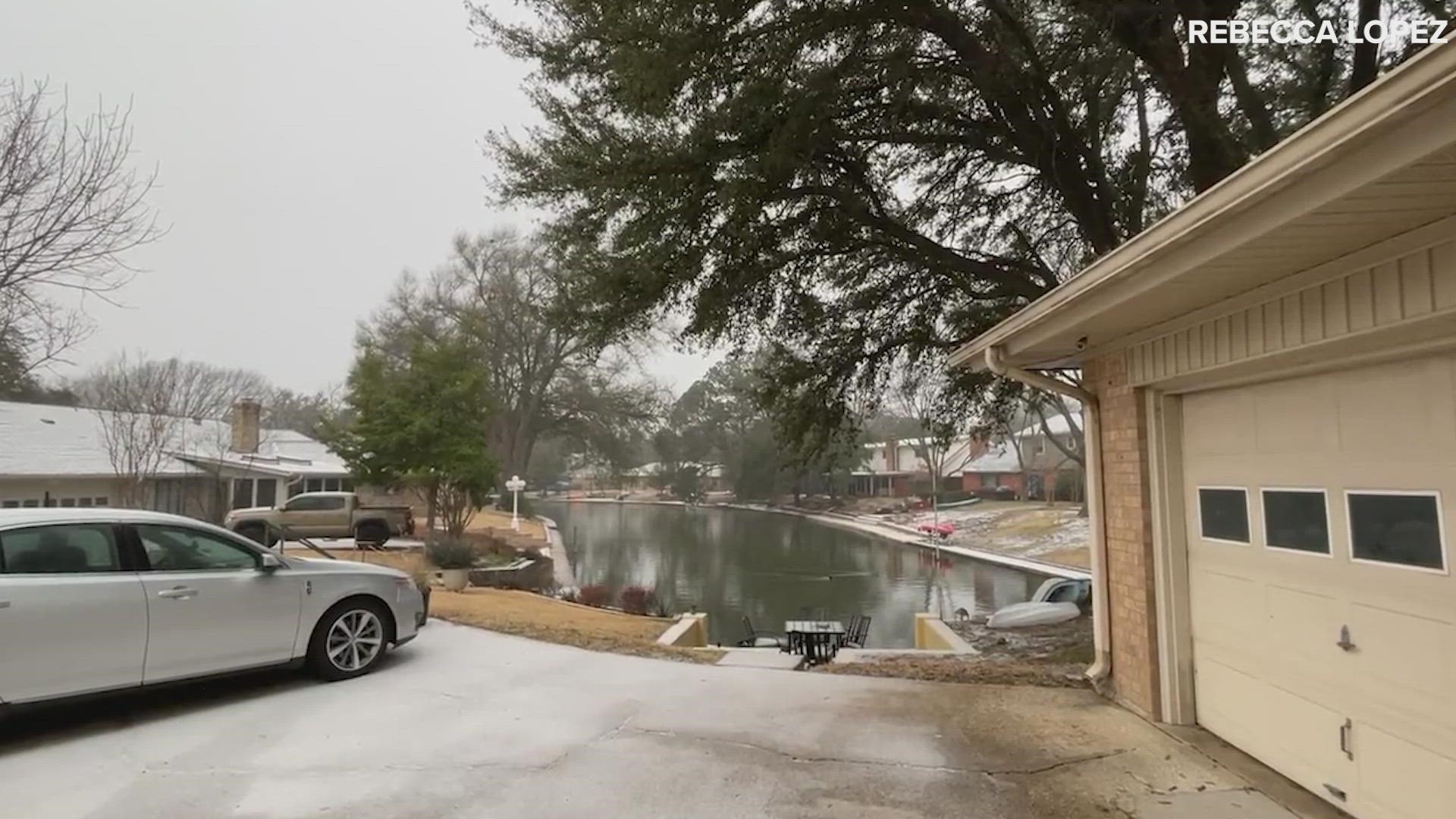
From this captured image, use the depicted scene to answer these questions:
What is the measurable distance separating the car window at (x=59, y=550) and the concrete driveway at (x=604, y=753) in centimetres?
101

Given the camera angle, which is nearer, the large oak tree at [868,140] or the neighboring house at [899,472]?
the large oak tree at [868,140]

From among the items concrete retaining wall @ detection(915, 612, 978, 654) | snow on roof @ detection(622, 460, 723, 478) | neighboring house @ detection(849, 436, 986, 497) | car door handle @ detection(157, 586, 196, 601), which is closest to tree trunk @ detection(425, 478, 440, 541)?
concrete retaining wall @ detection(915, 612, 978, 654)

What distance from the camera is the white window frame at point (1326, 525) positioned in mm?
3814

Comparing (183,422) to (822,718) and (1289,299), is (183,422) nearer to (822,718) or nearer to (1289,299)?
(822,718)

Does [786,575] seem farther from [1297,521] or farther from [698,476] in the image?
[698,476]

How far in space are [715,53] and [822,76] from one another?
1028mm

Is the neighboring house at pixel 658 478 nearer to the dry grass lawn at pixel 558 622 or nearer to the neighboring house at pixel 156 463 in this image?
the neighboring house at pixel 156 463

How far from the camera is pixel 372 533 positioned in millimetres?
23656

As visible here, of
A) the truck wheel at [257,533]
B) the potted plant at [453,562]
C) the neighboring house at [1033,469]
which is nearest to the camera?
the potted plant at [453,562]

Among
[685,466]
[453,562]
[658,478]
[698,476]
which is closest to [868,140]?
[453,562]

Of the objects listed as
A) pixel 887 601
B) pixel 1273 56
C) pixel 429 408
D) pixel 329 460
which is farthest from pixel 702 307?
pixel 329 460

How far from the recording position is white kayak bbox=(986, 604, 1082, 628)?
56.2ft

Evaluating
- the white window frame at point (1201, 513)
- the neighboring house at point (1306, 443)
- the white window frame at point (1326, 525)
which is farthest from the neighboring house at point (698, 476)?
the white window frame at point (1326, 525)

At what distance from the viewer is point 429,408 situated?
24906 millimetres
